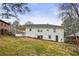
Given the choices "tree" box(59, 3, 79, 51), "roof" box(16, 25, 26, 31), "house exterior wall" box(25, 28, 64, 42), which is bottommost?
"house exterior wall" box(25, 28, 64, 42)

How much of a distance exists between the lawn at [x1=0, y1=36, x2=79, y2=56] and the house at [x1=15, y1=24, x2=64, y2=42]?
0.05 metres

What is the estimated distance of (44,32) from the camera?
278 centimetres

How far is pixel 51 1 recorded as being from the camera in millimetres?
2787

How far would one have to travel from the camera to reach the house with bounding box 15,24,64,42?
109 inches

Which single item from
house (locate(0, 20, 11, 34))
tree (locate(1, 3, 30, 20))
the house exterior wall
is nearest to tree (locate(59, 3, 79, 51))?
the house exterior wall

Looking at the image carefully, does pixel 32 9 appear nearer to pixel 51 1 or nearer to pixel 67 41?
pixel 51 1

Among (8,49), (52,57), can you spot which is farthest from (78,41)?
(8,49)

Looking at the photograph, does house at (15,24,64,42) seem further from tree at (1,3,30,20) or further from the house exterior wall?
tree at (1,3,30,20)

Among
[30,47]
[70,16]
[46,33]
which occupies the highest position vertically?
[70,16]

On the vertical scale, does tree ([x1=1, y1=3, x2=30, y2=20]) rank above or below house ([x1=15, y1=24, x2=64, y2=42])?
above

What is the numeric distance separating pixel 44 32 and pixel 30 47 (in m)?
0.23

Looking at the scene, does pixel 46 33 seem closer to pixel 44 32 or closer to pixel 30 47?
pixel 44 32

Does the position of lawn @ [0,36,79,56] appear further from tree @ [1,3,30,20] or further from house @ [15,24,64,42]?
tree @ [1,3,30,20]

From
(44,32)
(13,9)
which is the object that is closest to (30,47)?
(44,32)
